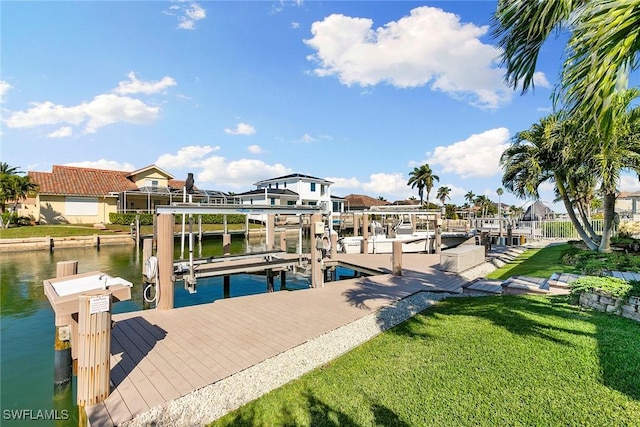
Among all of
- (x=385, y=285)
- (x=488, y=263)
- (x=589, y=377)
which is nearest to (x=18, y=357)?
(x=385, y=285)

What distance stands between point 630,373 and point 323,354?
4.25 m

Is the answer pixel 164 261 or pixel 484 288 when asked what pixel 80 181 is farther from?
pixel 484 288

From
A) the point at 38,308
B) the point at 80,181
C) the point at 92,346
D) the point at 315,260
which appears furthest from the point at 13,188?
the point at 92,346

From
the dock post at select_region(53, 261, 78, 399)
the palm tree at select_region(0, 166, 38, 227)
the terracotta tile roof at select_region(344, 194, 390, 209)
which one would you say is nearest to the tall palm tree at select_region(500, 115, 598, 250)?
the dock post at select_region(53, 261, 78, 399)

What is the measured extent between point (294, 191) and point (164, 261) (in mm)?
36580

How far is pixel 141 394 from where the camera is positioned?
168 inches

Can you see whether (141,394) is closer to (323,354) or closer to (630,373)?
(323,354)

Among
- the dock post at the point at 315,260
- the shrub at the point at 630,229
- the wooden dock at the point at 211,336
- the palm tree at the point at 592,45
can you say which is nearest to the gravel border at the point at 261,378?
the wooden dock at the point at 211,336

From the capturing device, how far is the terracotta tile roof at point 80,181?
107 ft

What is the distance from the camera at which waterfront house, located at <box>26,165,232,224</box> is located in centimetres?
3234

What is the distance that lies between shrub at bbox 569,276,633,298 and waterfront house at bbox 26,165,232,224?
28.3 m

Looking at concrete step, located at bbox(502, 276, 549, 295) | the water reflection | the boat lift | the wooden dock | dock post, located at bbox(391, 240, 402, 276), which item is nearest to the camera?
the wooden dock

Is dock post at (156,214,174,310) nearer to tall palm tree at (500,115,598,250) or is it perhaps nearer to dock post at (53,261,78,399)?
dock post at (53,261,78,399)

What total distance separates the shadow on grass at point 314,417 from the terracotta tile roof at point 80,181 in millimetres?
38574
